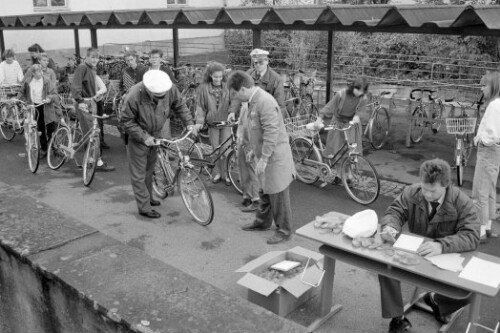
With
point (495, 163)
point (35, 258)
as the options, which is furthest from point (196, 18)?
Result: point (35, 258)

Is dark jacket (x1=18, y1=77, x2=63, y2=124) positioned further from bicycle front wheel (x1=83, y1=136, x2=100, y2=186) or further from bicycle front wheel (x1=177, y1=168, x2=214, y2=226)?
bicycle front wheel (x1=177, y1=168, x2=214, y2=226)

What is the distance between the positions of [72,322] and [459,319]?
3.33 meters

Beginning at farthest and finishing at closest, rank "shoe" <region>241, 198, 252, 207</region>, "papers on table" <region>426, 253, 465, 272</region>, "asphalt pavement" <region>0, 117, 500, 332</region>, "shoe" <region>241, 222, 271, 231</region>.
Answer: "shoe" <region>241, 198, 252, 207</region> < "shoe" <region>241, 222, 271, 231</region> < "asphalt pavement" <region>0, 117, 500, 332</region> < "papers on table" <region>426, 253, 465, 272</region>

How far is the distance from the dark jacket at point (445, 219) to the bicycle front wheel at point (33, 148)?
21.6 feet

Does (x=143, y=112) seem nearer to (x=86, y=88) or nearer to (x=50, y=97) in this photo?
(x=86, y=88)

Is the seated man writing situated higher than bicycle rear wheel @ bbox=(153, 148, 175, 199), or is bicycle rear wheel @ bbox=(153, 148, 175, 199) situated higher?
the seated man writing

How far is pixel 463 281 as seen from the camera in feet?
10.5

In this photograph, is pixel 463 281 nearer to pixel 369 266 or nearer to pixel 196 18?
pixel 369 266

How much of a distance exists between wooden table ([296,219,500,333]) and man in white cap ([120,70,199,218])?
2.87m

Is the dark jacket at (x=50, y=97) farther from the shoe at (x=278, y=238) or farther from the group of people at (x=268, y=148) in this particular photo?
the shoe at (x=278, y=238)

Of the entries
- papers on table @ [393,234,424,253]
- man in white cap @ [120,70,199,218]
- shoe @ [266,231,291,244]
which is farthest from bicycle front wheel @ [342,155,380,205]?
papers on table @ [393,234,424,253]

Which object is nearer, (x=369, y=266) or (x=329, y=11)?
(x=369, y=266)

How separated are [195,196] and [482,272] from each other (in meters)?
3.93

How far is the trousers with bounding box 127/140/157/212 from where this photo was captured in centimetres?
652
